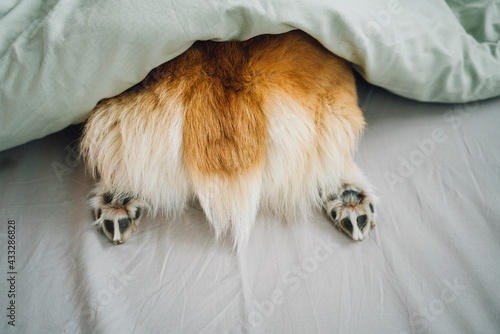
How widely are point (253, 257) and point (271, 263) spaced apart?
36 millimetres

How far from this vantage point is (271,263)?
604 mm

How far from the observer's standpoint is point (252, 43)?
0.66 m

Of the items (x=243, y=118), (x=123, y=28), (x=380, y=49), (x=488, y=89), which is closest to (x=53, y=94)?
(x=123, y=28)

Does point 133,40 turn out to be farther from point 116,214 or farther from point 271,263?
point 271,263

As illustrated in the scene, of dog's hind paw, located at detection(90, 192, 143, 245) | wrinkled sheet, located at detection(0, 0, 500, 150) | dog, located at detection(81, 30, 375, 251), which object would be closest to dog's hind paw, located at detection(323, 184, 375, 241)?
dog, located at detection(81, 30, 375, 251)

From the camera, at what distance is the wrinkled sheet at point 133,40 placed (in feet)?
1.78

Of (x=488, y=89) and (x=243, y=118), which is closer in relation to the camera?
(x=243, y=118)

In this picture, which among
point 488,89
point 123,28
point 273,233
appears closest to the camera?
point 123,28

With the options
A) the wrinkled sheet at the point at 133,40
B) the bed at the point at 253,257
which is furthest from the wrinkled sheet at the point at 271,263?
the wrinkled sheet at the point at 133,40

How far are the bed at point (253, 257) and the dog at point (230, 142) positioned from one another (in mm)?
36

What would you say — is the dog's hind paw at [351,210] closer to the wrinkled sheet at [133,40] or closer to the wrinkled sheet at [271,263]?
the wrinkled sheet at [271,263]

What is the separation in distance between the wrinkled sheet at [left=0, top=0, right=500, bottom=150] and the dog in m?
0.05

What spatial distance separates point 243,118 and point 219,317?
13.7 inches

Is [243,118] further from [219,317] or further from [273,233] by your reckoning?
[219,317]
